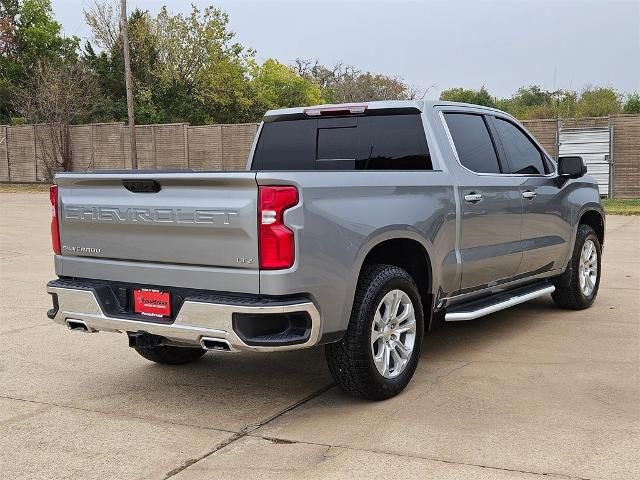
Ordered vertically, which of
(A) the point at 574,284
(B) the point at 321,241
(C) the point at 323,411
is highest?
(B) the point at 321,241

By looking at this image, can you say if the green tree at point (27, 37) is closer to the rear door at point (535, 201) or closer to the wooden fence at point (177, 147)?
the wooden fence at point (177, 147)

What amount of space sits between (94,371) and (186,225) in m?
1.99

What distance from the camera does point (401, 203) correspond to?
4.94 m

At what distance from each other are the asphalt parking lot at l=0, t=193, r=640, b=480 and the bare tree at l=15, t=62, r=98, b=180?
2816cm

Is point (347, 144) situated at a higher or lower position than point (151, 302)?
higher

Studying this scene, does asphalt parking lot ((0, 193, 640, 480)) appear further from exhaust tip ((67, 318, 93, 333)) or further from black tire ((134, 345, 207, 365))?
exhaust tip ((67, 318, 93, 333))

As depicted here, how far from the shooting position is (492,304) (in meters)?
5.92

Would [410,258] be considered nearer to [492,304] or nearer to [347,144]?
[492,304]

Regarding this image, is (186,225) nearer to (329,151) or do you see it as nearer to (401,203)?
(401,203)

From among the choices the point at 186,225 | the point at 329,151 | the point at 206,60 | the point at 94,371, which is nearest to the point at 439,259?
the point at 329,151

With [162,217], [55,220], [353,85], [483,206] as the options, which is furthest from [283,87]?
[162,217]

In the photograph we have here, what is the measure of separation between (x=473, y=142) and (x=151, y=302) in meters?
2.94

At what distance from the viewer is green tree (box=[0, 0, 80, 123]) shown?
53.6 m

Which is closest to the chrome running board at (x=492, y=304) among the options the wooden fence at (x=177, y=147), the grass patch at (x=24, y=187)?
the wooden fence at (x=177, y=147)
